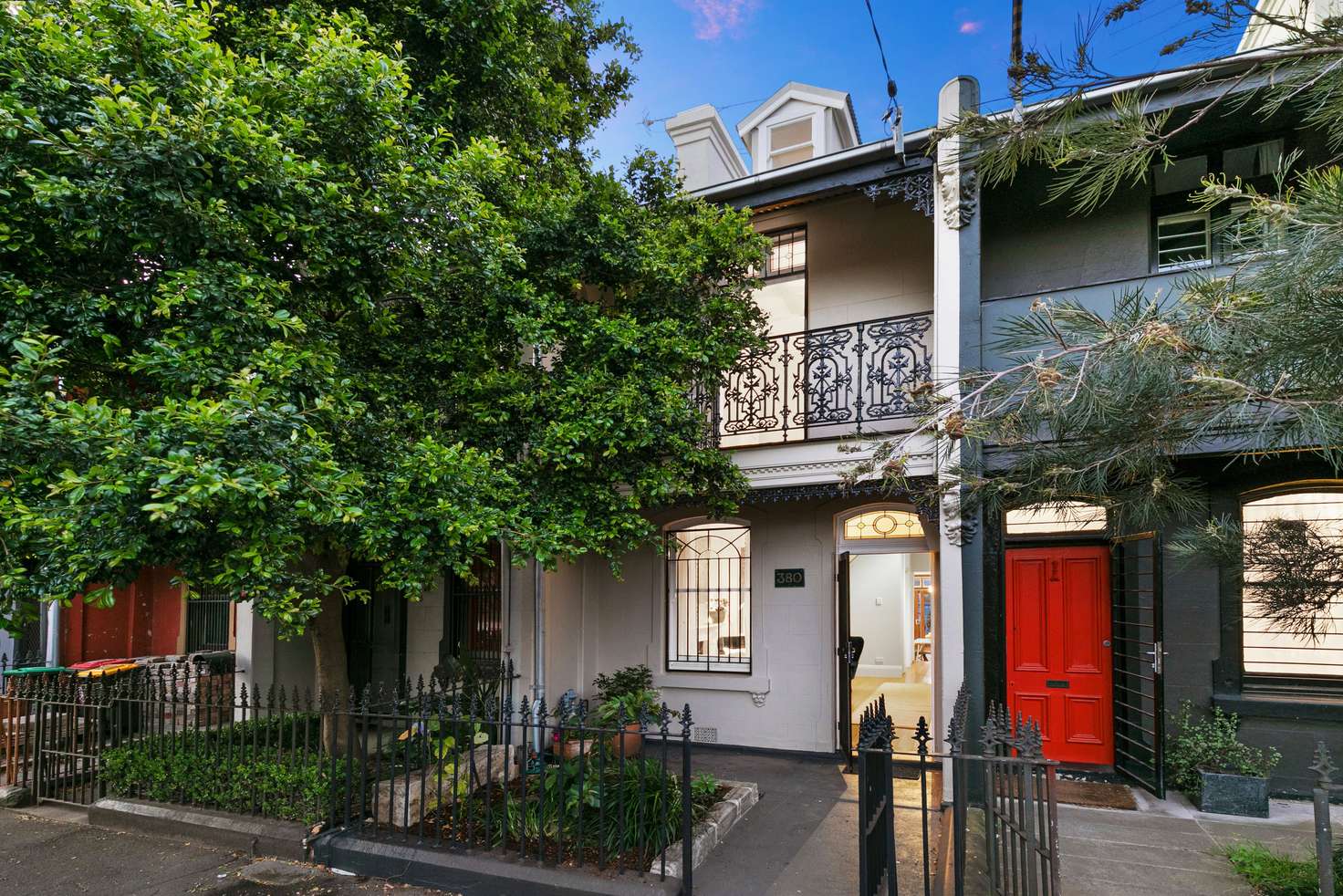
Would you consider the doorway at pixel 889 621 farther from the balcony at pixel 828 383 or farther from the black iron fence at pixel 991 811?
the black iron fence at pixel 991 811

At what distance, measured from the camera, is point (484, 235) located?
581 cm

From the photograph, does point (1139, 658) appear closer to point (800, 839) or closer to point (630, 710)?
point (800, 839)

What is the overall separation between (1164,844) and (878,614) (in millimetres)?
11252

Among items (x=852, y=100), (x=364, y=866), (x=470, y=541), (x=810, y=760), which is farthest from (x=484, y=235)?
(x=852, y=100)

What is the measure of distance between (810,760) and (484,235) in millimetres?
6849

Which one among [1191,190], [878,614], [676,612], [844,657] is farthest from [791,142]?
[878,614]

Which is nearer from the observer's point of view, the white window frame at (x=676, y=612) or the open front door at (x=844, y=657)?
the open front door at (x=844, y=657)

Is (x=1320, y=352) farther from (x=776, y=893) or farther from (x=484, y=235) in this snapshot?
(x=484, y=235)

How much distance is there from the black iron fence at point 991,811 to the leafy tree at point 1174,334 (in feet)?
4.51

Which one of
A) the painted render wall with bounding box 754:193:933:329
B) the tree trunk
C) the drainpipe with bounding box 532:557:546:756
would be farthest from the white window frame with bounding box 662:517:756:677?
the tree trunk

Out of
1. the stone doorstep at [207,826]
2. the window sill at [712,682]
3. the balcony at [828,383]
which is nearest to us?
the stone doorstep at [207,826]

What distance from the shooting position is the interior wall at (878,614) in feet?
54.3

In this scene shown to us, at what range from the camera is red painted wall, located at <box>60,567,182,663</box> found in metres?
12.4

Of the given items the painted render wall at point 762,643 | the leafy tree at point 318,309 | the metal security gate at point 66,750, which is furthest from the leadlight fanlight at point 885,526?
the metal security gate at point 66,750
